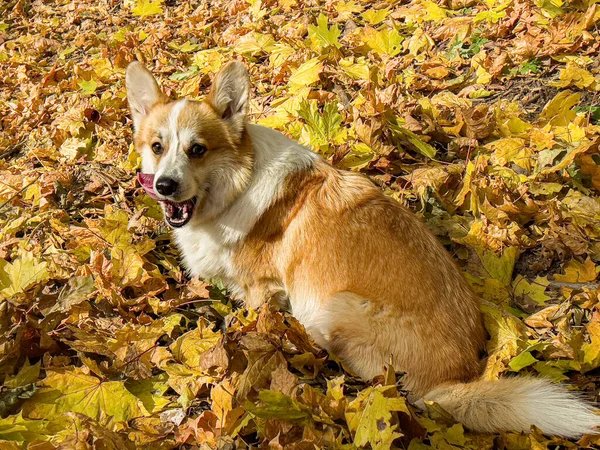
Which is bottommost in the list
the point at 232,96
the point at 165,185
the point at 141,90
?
the point at 165,185

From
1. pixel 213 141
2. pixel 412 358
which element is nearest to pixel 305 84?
pixel 213 141

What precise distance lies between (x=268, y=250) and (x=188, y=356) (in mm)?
817

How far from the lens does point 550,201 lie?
10.1 ft

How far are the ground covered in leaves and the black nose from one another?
0.48m

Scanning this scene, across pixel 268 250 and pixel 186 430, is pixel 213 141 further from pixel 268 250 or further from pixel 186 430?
pixel 186 430

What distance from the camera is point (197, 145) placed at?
9.81 feet

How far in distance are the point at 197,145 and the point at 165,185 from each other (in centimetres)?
32

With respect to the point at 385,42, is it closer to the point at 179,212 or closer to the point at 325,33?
the point at 325,33

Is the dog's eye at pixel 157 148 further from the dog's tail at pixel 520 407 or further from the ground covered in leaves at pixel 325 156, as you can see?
the dog's tail at pixel 520 407

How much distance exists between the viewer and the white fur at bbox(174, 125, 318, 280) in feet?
10.1

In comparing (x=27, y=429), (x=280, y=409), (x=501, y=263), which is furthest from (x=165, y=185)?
(x=501, y=263)

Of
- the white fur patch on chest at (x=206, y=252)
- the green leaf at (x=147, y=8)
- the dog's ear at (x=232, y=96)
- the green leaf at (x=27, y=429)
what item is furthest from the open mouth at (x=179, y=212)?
the green leaf at (x=147, y=8)

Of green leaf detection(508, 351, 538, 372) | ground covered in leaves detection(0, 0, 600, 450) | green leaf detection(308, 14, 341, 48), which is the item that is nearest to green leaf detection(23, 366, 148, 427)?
ground covered in leaves detection(0, 0, 600, 450)

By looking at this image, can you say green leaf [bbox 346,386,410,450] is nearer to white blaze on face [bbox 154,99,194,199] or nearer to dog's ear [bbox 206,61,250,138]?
white blaze on face [bbox 154,99,194,199]
